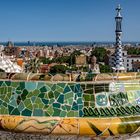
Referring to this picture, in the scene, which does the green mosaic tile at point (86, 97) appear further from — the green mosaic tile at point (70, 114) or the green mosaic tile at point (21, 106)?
the green mosaic tile at point (21, 106)

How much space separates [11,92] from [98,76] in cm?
86

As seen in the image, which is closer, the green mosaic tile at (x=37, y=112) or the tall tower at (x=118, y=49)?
the green mosaic tile at (x=37, y=112)

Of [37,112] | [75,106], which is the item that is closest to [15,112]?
[37,112]

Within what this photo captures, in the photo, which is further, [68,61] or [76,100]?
[68,61]

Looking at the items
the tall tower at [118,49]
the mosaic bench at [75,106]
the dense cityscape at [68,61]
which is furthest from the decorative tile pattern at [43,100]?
the dense cityscape at [68,61]

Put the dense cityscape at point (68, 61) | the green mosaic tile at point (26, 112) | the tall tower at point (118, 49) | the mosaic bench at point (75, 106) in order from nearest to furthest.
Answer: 1. the mosaic bench at point (75, 106)
2. the green mosaic tile at point (26, 112)
3. the tall tower at point (118, 49)
4. the dense cityscape at point (68, 61)

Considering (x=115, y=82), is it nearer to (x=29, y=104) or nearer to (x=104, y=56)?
(x=29, y=104)

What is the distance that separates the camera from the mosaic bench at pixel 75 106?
3645 mm

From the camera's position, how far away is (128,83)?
3.81 meters

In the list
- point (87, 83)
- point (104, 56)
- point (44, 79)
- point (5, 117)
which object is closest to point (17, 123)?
point (5, 117)

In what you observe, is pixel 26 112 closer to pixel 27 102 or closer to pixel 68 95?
pixel 27 102

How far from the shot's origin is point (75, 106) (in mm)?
3729

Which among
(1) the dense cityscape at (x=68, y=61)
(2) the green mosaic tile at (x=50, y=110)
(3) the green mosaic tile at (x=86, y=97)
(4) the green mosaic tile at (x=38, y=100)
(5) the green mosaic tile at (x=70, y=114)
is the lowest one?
(1) the dense cityscape at (x=68, y=61)

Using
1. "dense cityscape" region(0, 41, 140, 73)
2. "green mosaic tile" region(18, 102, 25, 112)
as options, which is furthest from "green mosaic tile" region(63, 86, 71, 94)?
"dense cityscape" region(0, 41, 140, 73)
